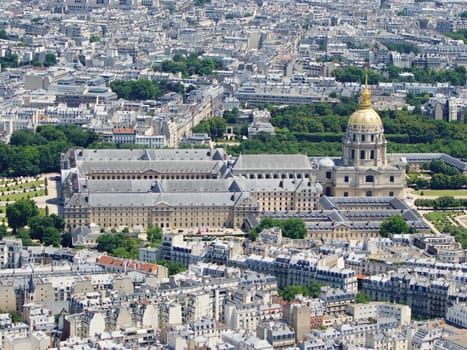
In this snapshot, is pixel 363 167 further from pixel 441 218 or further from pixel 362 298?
pixel 362 298

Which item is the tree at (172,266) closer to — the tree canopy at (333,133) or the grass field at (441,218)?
the grass field at (441,218)

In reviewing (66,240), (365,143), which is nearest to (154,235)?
(66,240)

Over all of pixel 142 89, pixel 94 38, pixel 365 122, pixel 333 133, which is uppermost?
pixel 94 38

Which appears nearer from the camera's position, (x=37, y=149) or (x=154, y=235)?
(x=154, y=235)

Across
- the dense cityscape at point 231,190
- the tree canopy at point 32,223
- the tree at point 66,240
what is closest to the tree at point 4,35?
the dense cityscape at point 231,190

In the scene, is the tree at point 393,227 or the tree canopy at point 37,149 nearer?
the tree at point 393,227

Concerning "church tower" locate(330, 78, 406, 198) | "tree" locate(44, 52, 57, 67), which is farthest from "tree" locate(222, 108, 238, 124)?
"tree" locate(44, 52, 57, 67)
